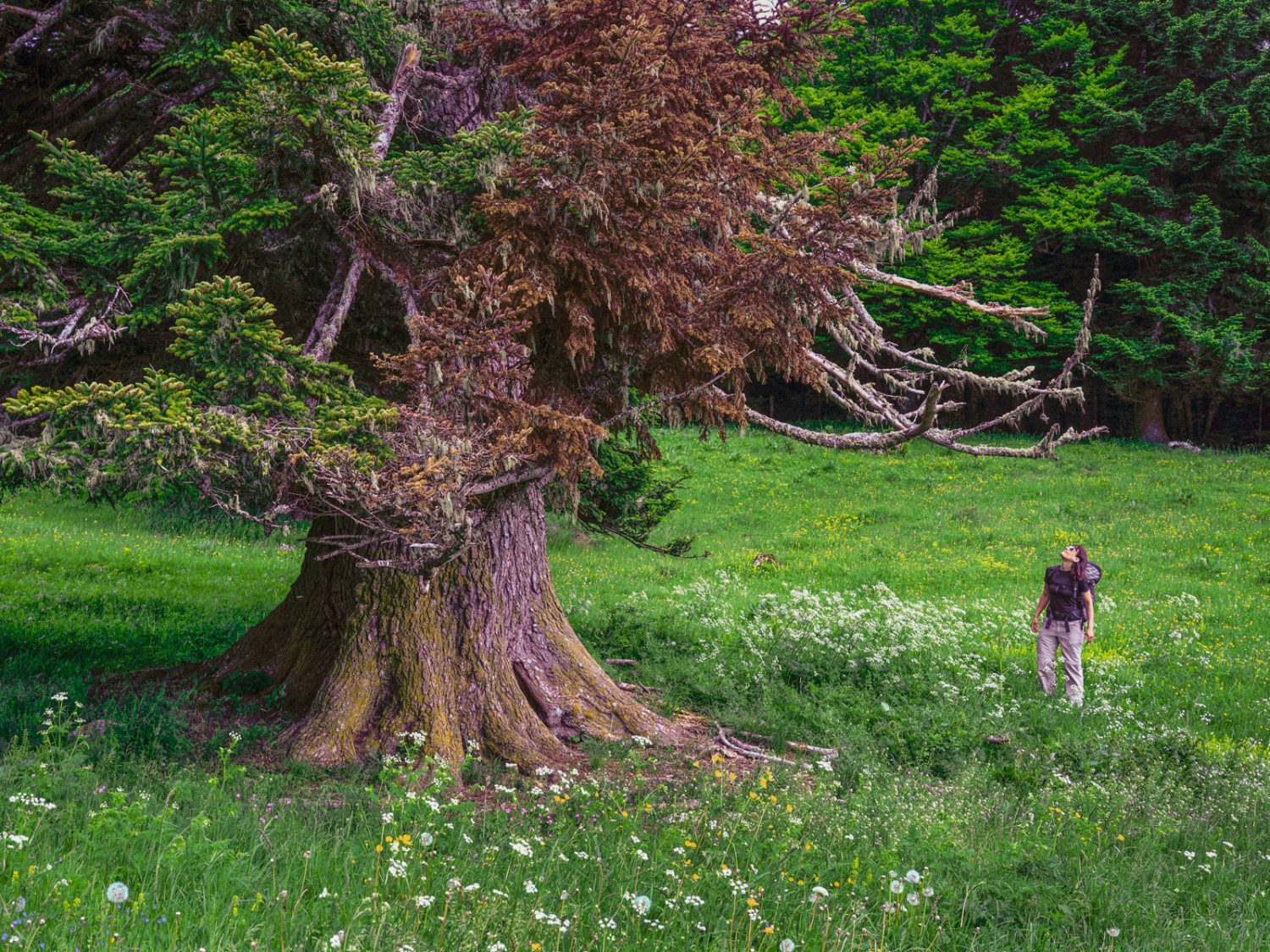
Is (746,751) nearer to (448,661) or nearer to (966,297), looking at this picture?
(448,661)

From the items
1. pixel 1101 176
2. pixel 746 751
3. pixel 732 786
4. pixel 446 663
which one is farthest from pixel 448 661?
pixel 1101 176

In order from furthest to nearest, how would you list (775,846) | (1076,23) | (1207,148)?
1. (1076,23)
2. (1207,148)
3. (775,846)

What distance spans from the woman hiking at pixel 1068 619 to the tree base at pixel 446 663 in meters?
4.76

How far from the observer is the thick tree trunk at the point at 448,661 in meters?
7.14

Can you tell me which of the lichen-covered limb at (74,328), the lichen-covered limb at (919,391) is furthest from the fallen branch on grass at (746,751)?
the lichen-covered limb at (74,328)

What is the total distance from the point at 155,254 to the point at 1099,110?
102 ft

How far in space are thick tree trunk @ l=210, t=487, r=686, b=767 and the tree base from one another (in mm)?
10

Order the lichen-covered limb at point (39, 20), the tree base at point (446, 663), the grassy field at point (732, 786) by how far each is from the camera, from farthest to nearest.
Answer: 1. the tree base at point (446, 663)
2. the lichen-covered limb at point (39, 20)
3. the grassy field at point (732, 786)

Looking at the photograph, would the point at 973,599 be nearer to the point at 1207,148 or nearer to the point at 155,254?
the point at 155,254

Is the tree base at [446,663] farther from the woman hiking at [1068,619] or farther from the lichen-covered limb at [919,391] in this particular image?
the woman hiking at [1068,619]

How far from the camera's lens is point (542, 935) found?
3.54 metres

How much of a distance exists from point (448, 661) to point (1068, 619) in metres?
7.12

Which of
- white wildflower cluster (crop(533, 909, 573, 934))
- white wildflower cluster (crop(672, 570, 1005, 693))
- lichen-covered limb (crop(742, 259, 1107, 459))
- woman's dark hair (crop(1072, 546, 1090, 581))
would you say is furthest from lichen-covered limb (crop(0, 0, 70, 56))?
woman's dark hair (crop(1072, 546, 1090, 581))

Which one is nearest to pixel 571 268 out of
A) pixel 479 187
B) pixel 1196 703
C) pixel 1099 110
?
pixel 479 187
